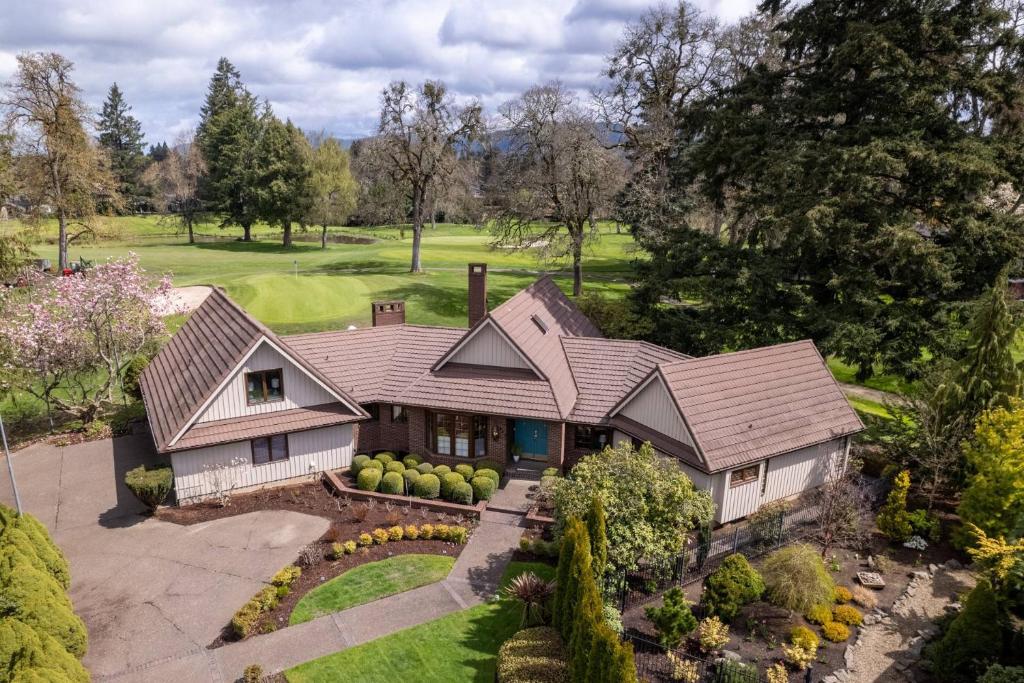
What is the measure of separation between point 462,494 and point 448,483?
73 cm

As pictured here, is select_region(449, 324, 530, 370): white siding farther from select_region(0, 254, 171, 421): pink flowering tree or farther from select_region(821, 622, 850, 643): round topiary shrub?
select_region(0, 254, 171, 421): pink flowering tree

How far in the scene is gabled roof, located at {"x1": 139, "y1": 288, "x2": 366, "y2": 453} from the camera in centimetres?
2350

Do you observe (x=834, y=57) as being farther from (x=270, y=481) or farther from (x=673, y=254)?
(x=270, y=481)

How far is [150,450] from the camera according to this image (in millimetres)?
27672

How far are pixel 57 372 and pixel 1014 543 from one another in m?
35.8

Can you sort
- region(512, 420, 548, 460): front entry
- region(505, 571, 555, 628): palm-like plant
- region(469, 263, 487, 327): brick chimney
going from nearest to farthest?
region(505, 571, 555, 628): palm-like plant, region(512, 420, 548, 460): front entry, region(469, 263, 487, 327): brick chimney

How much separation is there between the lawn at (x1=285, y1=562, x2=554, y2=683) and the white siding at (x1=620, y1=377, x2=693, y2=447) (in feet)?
27.6

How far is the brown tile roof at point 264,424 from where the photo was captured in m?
22.9

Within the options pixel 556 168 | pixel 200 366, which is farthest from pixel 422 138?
pixel 200 366

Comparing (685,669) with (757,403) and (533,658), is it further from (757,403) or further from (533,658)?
(757,403)

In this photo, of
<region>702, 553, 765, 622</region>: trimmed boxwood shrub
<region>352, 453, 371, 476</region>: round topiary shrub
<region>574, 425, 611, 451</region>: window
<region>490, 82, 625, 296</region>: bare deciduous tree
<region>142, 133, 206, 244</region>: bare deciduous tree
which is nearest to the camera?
<region>702, 553, 765, 622</region>: trimmed boxwood shrub

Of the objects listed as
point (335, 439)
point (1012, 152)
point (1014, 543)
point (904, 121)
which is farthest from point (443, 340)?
point (1012, 152)

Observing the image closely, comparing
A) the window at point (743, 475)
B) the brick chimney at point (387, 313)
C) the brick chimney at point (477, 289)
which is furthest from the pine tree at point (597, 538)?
the brick chimney at point (387, 313)

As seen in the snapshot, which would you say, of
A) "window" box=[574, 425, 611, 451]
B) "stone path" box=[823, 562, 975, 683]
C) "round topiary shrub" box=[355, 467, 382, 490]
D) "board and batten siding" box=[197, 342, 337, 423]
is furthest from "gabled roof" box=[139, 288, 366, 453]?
"stone path" box=[823, 562, 975, 683]
